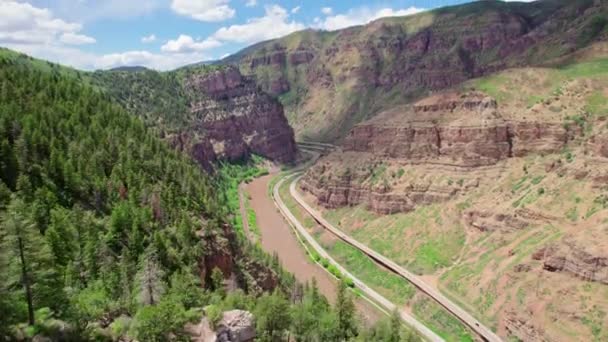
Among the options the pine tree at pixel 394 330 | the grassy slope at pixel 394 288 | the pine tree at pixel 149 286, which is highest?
the pine tree at pixel 149 286

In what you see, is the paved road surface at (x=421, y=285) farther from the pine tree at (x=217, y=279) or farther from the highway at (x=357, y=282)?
the pine tree at (x=217, y=279)

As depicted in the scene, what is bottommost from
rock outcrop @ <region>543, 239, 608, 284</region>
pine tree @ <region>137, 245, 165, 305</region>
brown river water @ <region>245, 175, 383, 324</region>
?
brown river water @ <region>245, 175, 383, 324</region>

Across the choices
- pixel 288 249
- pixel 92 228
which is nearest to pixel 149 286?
pixel 92 228

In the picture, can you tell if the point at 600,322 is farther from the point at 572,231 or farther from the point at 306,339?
the point at 306,339

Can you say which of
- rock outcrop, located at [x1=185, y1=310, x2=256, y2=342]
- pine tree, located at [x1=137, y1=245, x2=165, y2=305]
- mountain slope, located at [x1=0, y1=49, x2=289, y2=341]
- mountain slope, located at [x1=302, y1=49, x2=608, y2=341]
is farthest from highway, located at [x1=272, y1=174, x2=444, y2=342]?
pine tree, located at [x1=137, y1=245, x2=165, y2=305]

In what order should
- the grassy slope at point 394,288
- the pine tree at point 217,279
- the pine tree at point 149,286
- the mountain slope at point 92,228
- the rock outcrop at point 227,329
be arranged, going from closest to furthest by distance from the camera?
the mountain slope at point 92,228 < the rock outcrop at point 227,329 < the pine tree at point 149,286 < the pine tree at point 217,279 < the grassy slope at point 394,288

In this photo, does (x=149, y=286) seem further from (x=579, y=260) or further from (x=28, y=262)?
(x=579, y=260)

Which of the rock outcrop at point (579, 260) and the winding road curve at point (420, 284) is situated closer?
the rock outcrop at point (579, 260)

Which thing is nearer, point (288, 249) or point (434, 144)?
point (434, 144)

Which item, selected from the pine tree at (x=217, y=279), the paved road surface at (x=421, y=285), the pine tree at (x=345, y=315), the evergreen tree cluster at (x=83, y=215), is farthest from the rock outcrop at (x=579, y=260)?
the evergreen tree cluster at (x=83, y=215)

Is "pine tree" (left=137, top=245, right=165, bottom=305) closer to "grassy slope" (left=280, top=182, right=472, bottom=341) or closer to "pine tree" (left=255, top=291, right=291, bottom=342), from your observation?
"pine tree" (left=255, top=291, right=291, bottom=342)

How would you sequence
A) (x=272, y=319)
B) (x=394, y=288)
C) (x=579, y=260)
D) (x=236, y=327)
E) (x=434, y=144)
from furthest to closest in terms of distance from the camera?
(x=434, y=144) → (x=394, y=288) → (x=579, y=260) → (x=272, y=319) → (x=236, y=327)

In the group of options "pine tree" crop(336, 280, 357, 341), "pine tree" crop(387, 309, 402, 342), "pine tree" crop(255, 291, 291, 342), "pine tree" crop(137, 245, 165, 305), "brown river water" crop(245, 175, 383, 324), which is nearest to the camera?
"pine tree" crop(137, 245, 165, 305)
